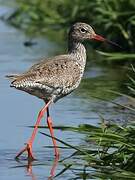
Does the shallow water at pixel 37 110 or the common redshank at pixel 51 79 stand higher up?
the common redshank at pixel 51 79

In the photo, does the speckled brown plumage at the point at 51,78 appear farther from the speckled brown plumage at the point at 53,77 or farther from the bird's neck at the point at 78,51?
the bird's neck at the point at 78,51

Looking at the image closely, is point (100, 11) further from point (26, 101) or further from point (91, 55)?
point (26, 101)

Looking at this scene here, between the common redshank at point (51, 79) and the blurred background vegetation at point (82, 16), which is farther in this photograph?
the blurred background vegetation at point (82, 16)

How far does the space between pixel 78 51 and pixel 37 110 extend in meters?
1.52

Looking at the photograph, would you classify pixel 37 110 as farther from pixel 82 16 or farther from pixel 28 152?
pixel 82 16

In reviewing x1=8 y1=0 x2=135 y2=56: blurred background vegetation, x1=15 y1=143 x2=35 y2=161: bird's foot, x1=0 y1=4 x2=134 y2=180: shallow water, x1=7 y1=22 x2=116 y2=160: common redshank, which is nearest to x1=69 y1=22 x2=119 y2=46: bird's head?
x1=7 y1=22 x2=116 y2=160: common redshank

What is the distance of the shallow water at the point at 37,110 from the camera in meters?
8.45

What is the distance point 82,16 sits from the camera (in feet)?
53.6

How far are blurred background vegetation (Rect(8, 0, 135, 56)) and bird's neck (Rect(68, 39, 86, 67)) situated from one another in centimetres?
382

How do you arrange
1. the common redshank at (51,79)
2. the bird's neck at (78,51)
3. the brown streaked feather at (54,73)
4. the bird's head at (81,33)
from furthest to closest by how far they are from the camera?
the bird's head at (81,33) < the bird's neck at (78,51) < the brown streaked feather at (54,73) < the common redshank at (51,79)

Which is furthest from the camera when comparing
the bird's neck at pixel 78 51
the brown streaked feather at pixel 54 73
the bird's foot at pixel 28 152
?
the bird's neck at pixel 78 51

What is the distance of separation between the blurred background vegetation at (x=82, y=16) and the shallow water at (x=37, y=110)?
0.60m

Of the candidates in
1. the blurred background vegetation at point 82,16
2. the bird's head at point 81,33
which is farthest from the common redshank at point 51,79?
the blurred background vegetation at point 82,16

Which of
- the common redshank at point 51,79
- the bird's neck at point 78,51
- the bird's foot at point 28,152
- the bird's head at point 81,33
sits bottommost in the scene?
the bird's foot at point 28,152
